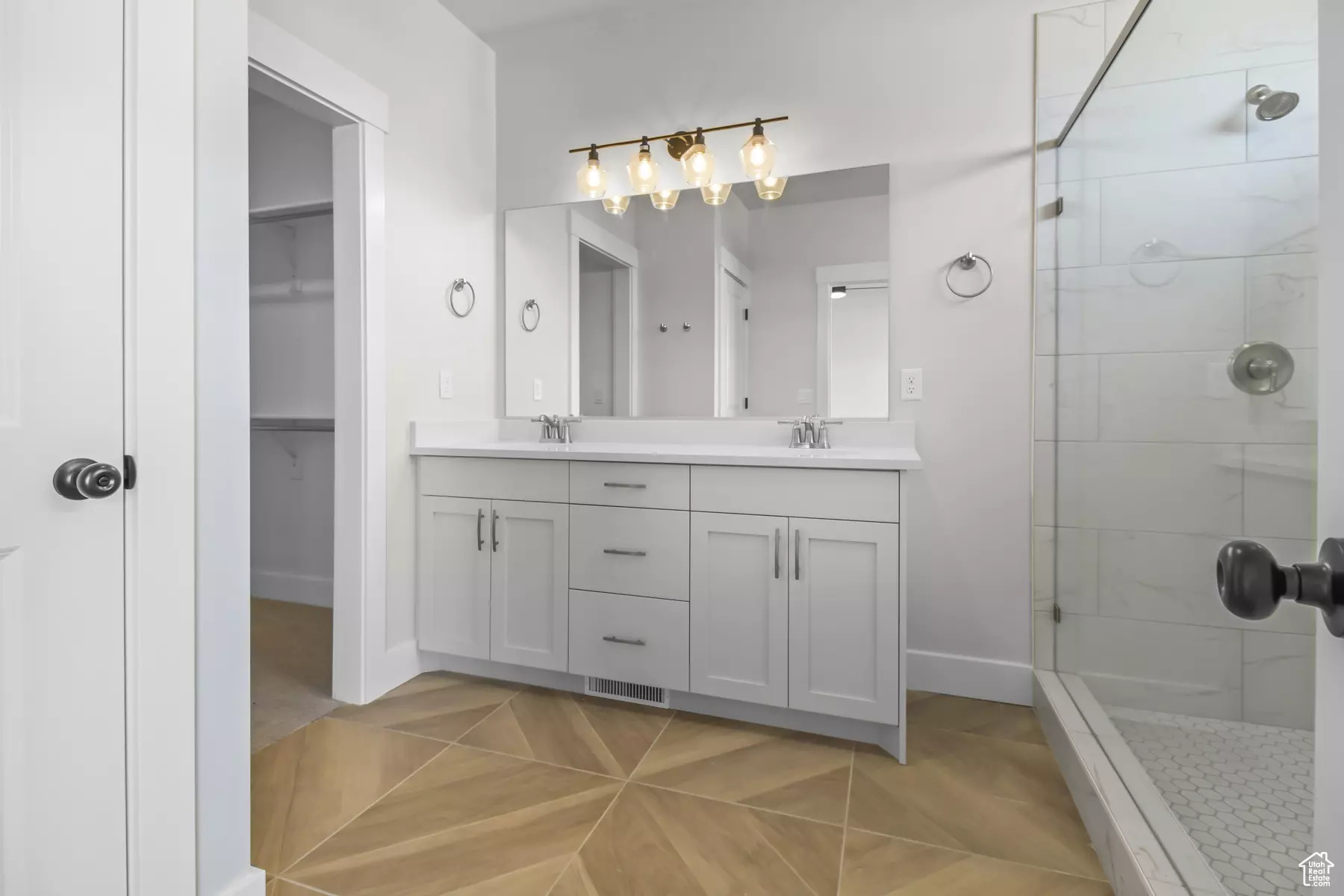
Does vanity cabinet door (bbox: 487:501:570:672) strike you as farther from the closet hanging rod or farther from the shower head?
the shower head

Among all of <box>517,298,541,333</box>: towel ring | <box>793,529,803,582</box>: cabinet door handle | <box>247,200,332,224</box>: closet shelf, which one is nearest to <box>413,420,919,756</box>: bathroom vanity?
<box>793,529,803,582</box>: cabinet door handle

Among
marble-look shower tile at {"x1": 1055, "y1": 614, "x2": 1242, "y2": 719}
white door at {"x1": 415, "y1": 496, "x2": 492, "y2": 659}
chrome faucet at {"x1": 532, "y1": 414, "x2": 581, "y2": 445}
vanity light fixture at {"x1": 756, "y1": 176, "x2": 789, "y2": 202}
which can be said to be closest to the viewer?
marble-look shower tile at {"x1": 1055, "y1": 614, "x2": 1242, "y2": 719}

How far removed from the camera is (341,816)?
5.03ft

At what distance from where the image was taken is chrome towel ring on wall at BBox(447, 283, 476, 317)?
2493mm

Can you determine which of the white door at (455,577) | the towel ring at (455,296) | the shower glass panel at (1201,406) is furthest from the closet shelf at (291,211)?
the shower glass panel at (1201,406)

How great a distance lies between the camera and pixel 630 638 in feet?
6.70

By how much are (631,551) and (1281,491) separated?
1.53 m

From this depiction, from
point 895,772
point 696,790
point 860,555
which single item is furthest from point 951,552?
point 696,790

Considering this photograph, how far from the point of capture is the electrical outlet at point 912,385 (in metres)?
2.25

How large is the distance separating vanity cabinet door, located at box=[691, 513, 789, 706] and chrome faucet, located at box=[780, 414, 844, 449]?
19.6 inches

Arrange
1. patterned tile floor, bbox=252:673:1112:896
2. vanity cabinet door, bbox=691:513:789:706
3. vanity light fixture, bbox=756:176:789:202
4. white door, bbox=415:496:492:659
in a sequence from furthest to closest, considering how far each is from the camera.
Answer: vanity light fixture, bbox=756:176:789:202, white door, bbox=415:496:492:659, vanity cabinet door, bbox=691:513:789:706, patterned tile floor, bbox=252:673:1112:896

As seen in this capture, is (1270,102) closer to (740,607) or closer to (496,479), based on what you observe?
(740,607)

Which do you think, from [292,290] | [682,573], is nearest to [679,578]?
[682,573]

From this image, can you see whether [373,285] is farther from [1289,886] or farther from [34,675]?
[1289,886]
